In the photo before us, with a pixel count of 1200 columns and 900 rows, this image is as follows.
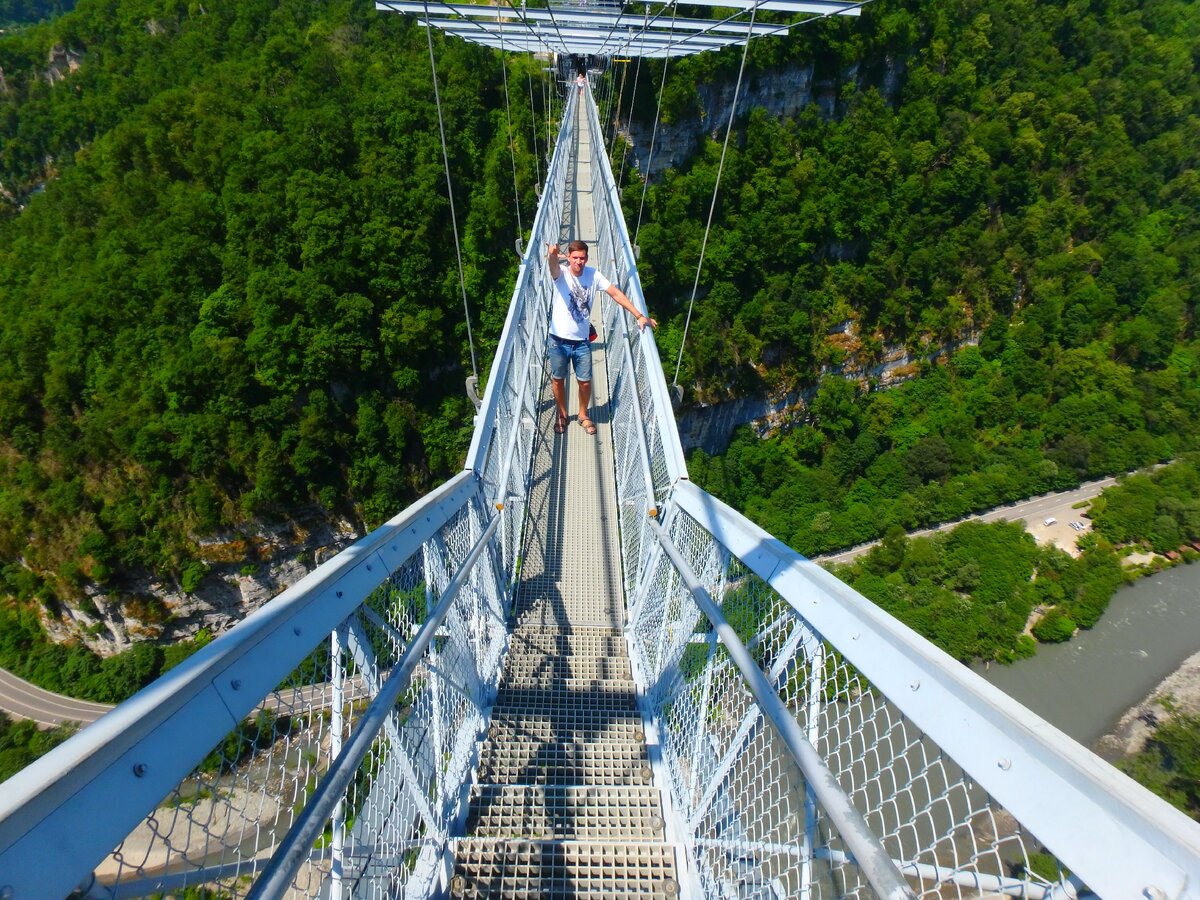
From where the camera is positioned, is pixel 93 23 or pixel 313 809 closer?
pixel 313 809

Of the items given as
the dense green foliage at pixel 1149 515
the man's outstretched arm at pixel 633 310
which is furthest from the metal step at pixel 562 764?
the dense green foliage at pixel 1149 515

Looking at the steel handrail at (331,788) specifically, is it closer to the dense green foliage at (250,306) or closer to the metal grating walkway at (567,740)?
the metal grating walkway at (567,740)

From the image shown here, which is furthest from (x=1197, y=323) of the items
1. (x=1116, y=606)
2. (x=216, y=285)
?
(x=216, y=285)

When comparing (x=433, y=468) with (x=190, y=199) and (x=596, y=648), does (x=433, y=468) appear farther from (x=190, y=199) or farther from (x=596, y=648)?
(x=596, y=648)

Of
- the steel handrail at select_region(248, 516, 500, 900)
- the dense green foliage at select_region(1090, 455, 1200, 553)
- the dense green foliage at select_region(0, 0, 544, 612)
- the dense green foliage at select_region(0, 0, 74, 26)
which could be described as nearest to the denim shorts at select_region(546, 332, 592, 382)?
the steel handrail at select_region(248, 516, 500, 900)

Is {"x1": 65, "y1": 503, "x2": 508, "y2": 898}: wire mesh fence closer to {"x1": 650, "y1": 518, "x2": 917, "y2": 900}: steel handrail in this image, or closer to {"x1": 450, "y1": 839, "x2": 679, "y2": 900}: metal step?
{"x1": 450, "y1": 839, "x2": 679, "y2": 900}: metal step

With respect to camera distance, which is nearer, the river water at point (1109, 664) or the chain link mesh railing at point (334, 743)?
the chain link mesh railing at point (334, 743)

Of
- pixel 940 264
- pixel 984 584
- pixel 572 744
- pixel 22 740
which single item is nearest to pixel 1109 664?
pixel 984 584
